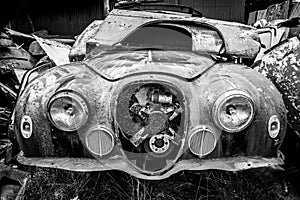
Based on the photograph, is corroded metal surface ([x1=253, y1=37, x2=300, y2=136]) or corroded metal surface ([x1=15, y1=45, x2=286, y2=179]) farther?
corroded metal surface ([x1=253, y1=37, x2=300, y2=136])

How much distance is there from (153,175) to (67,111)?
Result: 1.73 feet

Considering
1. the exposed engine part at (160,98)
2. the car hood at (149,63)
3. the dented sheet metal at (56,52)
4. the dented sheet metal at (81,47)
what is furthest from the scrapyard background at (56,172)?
the exposed engine part at (160,98)

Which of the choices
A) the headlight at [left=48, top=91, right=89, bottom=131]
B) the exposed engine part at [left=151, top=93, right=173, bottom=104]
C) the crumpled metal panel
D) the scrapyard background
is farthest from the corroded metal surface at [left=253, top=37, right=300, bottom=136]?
the headlight at [left=48, top=91, right=89, bottom=131]

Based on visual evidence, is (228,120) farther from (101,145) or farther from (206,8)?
(206,8)

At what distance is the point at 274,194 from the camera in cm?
256

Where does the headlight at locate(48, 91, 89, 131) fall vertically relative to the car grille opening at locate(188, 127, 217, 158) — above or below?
above

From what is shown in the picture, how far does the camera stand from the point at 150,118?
201 cm

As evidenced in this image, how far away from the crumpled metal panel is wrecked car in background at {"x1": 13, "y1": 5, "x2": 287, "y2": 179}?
0.36m

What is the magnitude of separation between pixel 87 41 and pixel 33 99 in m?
0.72

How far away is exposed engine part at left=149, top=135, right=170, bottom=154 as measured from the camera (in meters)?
2.00

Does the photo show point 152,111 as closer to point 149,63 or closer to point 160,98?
point 160,98

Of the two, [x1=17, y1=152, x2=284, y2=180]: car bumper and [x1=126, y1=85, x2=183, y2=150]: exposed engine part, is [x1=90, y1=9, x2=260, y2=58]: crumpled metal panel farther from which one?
[x1=17, y1=152, x2=284, y2=180]: car bumper

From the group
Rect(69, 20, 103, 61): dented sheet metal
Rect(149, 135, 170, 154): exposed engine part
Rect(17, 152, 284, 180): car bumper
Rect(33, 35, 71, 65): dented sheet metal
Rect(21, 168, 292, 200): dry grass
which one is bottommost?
Rect(21, 168, 292, 200): dry grass

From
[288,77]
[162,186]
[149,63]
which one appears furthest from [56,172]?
[288,77]
